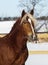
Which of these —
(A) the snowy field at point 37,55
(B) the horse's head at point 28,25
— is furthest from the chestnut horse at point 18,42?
(A) the snowy field at point 37,55

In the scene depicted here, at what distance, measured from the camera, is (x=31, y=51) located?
138 inches


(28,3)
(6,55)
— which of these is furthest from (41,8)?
(6,55)

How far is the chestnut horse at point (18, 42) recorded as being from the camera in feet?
7.57

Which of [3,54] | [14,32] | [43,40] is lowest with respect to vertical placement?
[43,40]

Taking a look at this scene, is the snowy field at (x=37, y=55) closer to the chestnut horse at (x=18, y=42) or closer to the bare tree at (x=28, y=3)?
the bare tree at (x=28, y=3)

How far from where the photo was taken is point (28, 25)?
231 centimetres

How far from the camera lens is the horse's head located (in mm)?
2305

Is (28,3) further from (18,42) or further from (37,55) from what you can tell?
(18,42)

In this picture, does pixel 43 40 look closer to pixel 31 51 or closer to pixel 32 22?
pixel 31 51

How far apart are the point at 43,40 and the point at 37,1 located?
51 centimetres

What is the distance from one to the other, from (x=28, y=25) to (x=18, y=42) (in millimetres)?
189

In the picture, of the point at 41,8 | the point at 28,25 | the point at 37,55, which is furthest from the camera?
the point at 37,55

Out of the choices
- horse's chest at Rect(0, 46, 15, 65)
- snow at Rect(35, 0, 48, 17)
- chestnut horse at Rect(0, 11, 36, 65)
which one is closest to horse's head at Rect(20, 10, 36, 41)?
chestnut horse at Rect(0, 11, 36, 65)

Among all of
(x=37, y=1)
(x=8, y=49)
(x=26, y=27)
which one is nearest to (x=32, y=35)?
(x=26, y=27)
